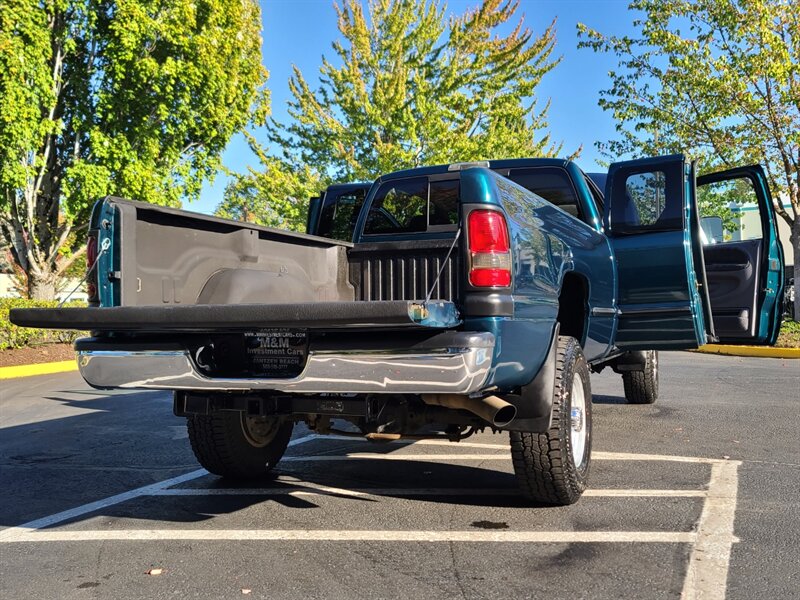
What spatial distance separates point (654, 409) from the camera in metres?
7.72

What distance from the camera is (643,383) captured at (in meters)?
7.77

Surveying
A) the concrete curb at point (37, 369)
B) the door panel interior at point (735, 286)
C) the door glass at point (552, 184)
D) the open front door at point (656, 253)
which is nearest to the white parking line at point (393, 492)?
the open front door at point (656, 253)

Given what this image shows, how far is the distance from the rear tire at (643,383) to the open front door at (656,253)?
7.15 feet

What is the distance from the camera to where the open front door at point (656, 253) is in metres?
5.31

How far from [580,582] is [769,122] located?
54.1 feet

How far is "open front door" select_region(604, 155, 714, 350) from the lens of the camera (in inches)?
209

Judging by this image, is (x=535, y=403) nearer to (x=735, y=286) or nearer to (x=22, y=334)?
(x=735, y=286)

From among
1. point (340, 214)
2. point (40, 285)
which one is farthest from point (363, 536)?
point (40, 285)

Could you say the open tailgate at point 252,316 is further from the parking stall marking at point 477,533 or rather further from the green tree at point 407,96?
the green tree at point 407,96

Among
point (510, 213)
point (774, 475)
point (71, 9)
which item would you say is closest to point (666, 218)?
point (774, 475)

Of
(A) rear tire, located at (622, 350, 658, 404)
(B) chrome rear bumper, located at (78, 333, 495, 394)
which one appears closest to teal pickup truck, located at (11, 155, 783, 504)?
(B) chrome rear bumper, located at (78, 333, 495, 394)

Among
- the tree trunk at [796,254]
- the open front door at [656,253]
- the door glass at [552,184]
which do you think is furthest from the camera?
the tree trunk at [796,254]

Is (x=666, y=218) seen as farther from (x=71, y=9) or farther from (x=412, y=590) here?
(x=71, y=9)

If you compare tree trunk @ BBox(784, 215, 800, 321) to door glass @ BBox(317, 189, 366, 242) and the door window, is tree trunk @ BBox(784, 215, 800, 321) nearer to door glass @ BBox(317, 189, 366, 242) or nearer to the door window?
the door window
